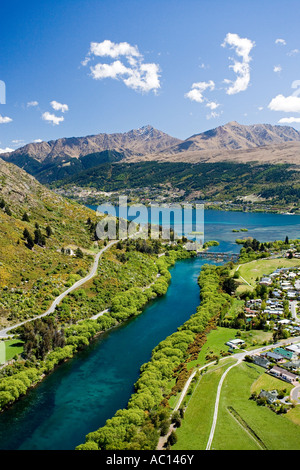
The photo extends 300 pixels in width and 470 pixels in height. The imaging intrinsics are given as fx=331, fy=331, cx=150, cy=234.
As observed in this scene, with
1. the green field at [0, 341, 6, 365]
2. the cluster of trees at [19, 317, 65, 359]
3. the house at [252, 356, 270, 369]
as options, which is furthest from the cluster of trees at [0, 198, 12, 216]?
the house at [252, 356, 270, 369]

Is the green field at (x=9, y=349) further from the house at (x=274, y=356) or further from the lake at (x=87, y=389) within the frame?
the house at (x=274, y=356)

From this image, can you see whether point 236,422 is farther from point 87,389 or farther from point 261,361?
point 87,389

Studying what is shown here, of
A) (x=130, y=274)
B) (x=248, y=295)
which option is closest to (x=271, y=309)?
(x=248, y=295)

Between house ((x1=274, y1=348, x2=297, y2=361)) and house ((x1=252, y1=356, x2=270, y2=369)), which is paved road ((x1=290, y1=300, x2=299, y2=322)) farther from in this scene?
house ((x1=252, y1=356, x2=270, y2=369))

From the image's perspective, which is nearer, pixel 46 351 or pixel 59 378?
pixel 59 378

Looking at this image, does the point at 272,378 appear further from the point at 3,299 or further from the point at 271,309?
the point at 3,299
